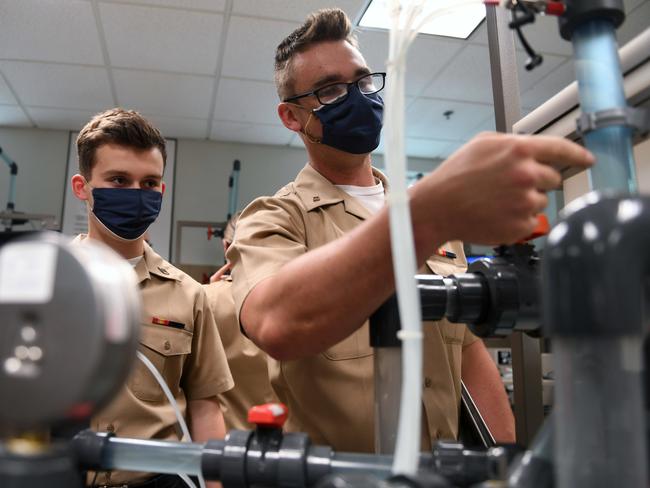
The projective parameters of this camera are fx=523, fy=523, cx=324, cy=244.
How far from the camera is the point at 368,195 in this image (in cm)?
113

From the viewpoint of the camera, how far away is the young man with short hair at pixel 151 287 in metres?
1.37

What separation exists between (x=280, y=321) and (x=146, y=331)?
2.78 feet

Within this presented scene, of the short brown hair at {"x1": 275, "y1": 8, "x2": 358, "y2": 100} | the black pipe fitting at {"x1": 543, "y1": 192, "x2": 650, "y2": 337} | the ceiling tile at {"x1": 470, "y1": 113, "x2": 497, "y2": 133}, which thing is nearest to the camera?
the black pipe fitting at {"x1": 543, "y1": 192, "x2": 650, "y2": 337}

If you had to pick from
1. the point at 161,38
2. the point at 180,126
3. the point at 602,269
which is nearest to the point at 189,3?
the point at 161,38

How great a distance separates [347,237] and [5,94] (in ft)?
12.9

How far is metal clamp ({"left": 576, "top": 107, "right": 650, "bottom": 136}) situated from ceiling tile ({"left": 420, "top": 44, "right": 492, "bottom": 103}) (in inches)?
119

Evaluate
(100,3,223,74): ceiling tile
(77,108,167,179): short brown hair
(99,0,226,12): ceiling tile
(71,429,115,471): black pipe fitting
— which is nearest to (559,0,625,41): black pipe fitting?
(71,429,115,471): black pipe fitting

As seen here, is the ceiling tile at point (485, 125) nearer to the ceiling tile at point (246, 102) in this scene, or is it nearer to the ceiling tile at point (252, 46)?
the ceiling tile at point (246, 102)

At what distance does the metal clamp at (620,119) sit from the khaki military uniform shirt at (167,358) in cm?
111

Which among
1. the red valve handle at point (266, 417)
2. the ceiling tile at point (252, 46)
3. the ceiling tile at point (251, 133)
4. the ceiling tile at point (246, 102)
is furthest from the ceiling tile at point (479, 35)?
the red valve handle at point (266, 417)

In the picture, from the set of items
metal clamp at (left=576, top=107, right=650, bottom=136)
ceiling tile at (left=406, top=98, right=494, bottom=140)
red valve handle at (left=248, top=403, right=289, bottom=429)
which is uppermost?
ceiling tile at (left=406, top=98, right=494, bottom=140)

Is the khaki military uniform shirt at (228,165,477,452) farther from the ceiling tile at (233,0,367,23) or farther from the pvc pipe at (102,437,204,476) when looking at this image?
the ceiling tile at (233,0,367,23)

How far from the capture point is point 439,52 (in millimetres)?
3258

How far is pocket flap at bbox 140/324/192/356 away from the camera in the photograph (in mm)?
1376
